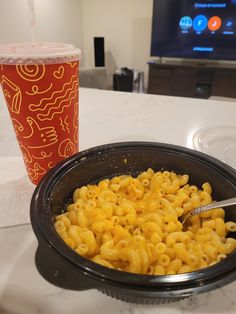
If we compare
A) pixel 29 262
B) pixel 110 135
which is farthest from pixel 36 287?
pixel 110 135

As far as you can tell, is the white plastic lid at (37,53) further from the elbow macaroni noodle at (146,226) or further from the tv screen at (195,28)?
the tv screen at (195,28)

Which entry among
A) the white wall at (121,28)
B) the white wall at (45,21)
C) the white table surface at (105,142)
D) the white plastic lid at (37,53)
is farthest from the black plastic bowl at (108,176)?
the white wall at (121,28)

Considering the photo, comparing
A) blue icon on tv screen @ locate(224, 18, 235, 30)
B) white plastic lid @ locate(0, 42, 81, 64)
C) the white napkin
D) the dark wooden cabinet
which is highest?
blue icon on tv screen @ locate(224, 18, 235, 30)

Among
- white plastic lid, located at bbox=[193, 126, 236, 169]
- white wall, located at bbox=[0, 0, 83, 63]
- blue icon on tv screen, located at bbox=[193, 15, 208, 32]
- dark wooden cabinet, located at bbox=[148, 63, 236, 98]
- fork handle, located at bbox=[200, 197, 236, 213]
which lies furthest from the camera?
dark wooden cabinet, located at bbox=[148, 63, 236, 98]

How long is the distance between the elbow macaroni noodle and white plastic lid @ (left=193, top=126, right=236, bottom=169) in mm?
183

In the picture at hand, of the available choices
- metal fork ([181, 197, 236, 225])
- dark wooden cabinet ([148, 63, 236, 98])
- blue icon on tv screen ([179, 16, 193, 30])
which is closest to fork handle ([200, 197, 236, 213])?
metal fork ([181, 197, 236, 225])

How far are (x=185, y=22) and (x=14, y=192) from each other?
9.28 ft

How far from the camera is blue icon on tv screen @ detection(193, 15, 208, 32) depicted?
264 cm

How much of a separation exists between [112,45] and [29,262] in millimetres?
3467

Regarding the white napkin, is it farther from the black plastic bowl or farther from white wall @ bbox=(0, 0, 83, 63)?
white wall @ bbox=(0, 0, 83, 63)

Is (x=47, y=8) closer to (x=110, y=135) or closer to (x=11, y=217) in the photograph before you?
(x=110, y=135)

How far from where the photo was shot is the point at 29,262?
1.18 feet

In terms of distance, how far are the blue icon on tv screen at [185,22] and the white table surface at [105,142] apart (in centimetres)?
210

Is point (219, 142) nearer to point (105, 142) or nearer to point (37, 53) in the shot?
point (105, 142)
